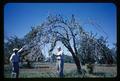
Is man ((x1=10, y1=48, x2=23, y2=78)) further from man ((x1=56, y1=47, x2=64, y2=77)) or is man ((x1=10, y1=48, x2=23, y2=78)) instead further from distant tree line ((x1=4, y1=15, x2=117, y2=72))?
man ((x1=56, y1=47, x2=64, y2=77))

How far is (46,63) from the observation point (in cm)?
179

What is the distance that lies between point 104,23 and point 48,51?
0.53 meters

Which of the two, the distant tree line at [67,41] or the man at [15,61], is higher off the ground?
the distant tree line at [67,41]

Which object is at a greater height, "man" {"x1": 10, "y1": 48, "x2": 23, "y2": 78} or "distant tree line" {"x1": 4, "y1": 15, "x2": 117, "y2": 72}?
"distant tree line" {"x1": 4, "y1": 15, "x2": 117, "y2": 72}

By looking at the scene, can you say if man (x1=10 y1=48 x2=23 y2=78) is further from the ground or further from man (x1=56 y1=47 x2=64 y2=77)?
man (x1=56 y1=47 x2=64 y2=77)

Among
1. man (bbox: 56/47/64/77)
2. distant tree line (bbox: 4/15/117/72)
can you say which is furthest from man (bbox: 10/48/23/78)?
man (bbox: 56/47/64/77)

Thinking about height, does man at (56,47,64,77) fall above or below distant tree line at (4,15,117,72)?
below

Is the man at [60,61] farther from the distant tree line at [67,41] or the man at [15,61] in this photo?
the man at [15,61]

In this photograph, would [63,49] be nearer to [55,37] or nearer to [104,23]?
[55,37]

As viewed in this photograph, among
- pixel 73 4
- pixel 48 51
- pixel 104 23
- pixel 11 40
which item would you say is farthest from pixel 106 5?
pixel 11 40

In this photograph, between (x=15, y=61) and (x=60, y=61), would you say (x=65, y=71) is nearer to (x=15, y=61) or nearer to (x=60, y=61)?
(x=60, y=61)

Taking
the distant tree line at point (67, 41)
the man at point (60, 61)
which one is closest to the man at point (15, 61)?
the distant tree line at point (67, 41)

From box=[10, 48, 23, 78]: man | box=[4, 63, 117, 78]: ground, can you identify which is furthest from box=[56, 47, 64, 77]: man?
box=[10, 48, 23, 78]: man

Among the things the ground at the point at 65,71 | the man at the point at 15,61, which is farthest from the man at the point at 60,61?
the man at the point at 15,61
